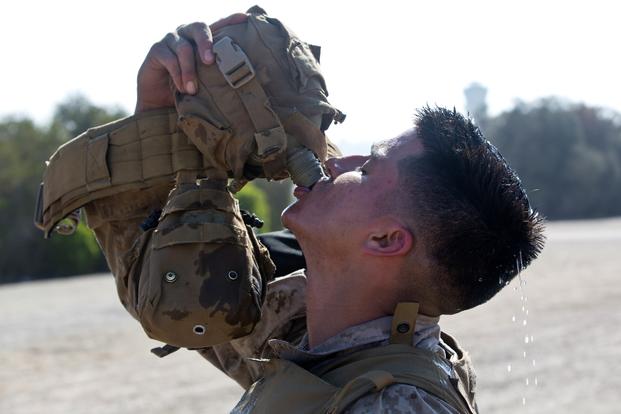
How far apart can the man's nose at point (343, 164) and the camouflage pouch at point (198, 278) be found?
361 millimetres

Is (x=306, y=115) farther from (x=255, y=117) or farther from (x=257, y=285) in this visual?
(x=257, y=285)

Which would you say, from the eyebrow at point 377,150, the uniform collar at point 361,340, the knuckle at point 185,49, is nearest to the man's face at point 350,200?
the eyebrow at point 377,150

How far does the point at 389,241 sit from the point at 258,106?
64 cm

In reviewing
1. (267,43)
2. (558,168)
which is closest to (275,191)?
(558,168)

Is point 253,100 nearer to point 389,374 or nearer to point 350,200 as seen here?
point 350,200

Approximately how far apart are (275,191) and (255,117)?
27.9 metres

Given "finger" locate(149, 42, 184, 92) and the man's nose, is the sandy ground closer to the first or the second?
the man's nose

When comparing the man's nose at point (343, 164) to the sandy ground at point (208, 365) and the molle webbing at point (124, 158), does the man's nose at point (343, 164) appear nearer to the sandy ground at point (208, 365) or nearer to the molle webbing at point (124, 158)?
the molle webbing at point (124, 158)

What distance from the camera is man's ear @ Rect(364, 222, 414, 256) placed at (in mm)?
2461

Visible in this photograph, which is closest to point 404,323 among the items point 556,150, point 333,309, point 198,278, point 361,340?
point 361,340

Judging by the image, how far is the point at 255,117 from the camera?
2.82 meters

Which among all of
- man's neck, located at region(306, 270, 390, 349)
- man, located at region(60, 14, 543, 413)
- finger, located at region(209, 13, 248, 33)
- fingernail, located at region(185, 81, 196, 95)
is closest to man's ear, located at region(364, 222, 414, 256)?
man, located at region(60, 14, 543, 413)

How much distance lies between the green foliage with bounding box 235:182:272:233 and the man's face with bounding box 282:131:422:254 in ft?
71.5

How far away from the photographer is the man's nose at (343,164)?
2.64 metres
